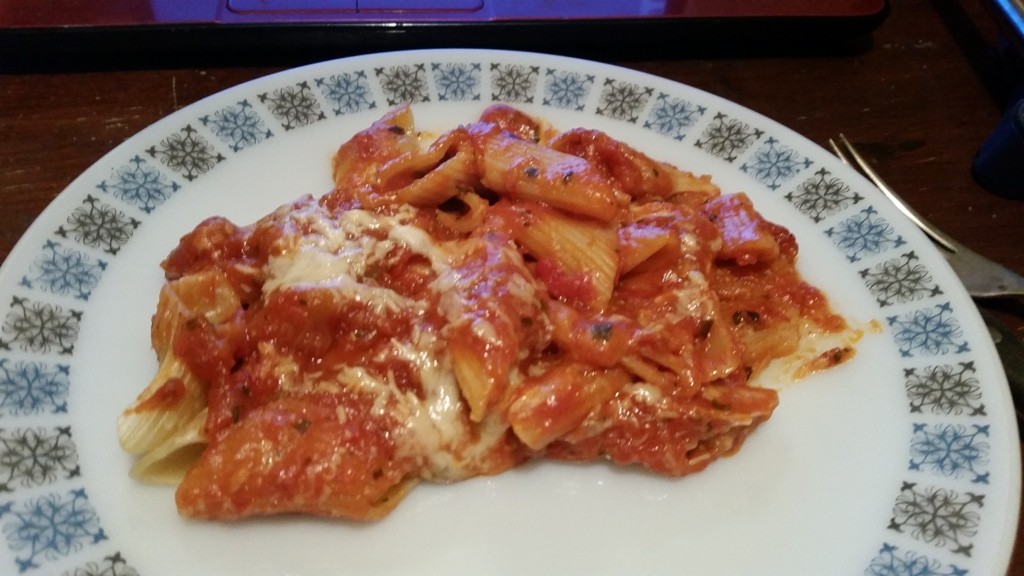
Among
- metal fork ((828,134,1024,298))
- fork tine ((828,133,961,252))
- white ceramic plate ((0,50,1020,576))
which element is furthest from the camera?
fork tine ((828,133,961,252))

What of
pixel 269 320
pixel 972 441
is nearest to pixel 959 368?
pixel 972 441

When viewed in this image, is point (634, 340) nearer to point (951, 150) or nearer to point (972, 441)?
point (972, 441)

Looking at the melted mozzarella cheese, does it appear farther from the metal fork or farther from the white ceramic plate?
the metal fork

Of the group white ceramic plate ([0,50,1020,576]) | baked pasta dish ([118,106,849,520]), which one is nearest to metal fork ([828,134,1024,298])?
white ceramic plate ([0,50,1020,576])

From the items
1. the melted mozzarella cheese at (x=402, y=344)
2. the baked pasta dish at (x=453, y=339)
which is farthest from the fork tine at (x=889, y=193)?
the melted mozzarella cheese at (x=402, y=344)

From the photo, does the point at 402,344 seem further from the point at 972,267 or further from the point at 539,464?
the point at 972,267

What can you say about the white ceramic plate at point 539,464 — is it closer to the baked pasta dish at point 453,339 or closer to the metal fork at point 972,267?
the baked pasta dish at point 453,339

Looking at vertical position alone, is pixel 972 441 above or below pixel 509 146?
below
